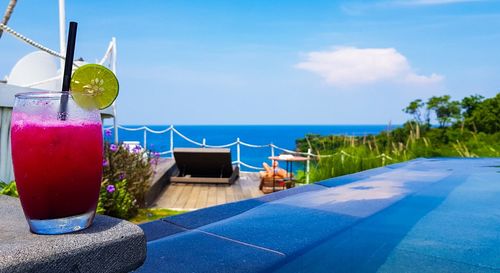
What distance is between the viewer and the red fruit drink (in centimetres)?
75

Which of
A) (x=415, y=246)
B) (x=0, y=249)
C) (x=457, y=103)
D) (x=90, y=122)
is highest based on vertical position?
(x=457, y=103)

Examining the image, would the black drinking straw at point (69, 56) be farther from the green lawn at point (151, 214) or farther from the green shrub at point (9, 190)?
the green lawn at point (151, 214)

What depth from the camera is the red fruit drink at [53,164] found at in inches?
29.4

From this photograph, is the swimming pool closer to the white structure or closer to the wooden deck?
the white structure

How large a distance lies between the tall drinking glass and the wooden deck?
5449mm

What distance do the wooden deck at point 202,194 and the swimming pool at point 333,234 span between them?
136 inches

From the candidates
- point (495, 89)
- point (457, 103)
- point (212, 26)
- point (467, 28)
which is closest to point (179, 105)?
point (212, 26)

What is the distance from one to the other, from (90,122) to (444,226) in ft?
7.71

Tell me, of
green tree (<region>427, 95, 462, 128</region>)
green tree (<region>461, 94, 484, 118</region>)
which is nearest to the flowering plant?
green tree (<region>461, 94, 484, 118</region>)

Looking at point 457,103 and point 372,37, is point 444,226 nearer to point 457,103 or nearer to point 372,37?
point 372,37

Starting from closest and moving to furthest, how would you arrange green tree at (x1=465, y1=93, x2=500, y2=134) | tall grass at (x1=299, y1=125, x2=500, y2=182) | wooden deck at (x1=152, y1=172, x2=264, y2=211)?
1. wooden deck at (x1=152, y1=172, x2=264, y2=211)
2. tall grass at (x1=299, y1=125, x2=500, y2=182)
3. green tree at (x1=465, y1=93, x2=500, y2=134)

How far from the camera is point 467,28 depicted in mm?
15688

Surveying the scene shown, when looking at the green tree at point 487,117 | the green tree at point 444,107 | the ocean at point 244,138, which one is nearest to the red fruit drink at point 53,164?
the ocean at point 244,138

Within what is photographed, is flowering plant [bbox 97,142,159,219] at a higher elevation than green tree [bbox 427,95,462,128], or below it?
below
